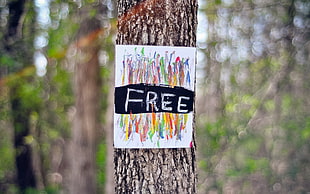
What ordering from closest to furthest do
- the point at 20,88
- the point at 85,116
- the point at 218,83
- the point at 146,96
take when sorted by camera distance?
the point at 146,96 → the point at 85,116 → the point at 20,88 → the point at 218,83

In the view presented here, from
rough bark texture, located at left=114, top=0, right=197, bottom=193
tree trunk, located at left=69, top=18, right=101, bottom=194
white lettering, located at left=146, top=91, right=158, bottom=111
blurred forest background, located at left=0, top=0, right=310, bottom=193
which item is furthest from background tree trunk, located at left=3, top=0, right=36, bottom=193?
white lettering, located at left=146, top=91, right=158, bottom=111

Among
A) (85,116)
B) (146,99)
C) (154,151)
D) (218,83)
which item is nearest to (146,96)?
(146,99)

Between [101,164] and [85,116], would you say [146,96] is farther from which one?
[101,164]

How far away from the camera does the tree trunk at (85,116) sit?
634 centimetres

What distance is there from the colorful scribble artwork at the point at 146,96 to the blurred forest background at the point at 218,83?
3374 millimetres

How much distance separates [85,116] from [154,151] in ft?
15.2

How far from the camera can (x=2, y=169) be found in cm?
790

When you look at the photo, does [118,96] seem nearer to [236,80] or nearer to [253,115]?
[253,115]

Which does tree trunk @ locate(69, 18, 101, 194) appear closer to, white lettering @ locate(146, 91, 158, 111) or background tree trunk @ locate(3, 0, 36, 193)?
background tree trunk @ locate(3, 0, 36, 193)

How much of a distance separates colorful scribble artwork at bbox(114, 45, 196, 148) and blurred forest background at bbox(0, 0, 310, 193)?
Answer: 11.1 ft

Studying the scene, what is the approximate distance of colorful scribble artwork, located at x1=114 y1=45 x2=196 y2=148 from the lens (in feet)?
6.08

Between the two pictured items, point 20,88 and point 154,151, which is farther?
point 20,88

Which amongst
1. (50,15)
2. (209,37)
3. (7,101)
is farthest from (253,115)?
(7,101)

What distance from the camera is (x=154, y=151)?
1.88 metres
